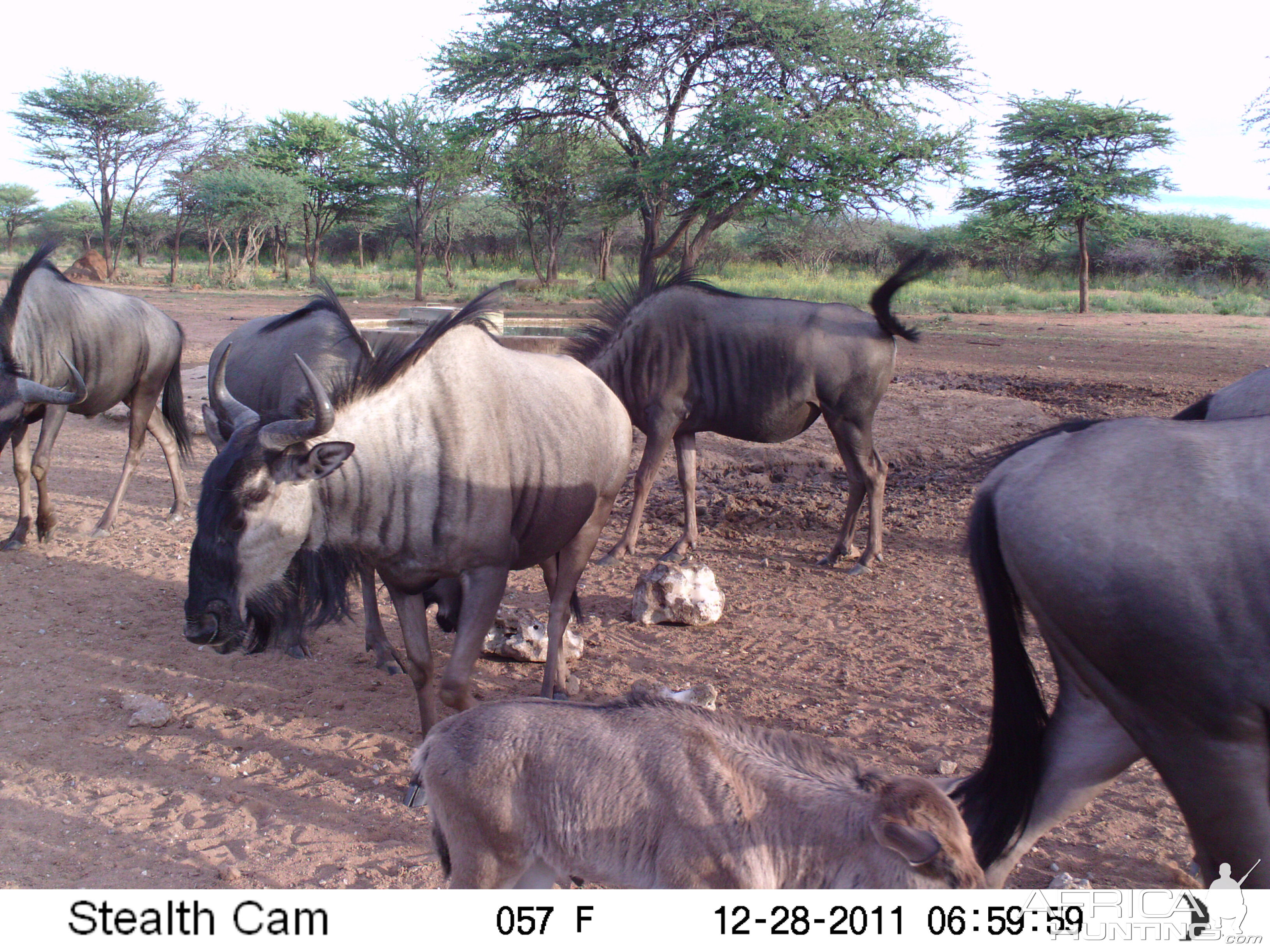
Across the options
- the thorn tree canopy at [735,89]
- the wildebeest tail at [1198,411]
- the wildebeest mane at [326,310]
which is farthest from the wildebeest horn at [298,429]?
the thorn tree canopy at [735,89]

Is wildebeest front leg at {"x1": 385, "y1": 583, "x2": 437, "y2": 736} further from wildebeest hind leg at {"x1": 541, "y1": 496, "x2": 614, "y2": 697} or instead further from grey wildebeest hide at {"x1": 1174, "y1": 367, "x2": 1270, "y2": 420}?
grey wildebeest hide at {"x1": 1174, "y1": 367, "x2": 1270, "y2": 420}

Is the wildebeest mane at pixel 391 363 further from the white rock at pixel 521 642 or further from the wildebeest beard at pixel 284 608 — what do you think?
the white rock at pixel 521 642

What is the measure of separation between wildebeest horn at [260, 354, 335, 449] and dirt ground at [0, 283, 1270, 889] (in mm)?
1380

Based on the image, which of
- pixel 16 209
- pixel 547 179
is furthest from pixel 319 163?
pixel 16 209

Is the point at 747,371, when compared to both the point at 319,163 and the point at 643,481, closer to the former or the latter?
the point at 643,481

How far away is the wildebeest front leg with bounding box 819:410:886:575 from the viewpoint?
6430 mm

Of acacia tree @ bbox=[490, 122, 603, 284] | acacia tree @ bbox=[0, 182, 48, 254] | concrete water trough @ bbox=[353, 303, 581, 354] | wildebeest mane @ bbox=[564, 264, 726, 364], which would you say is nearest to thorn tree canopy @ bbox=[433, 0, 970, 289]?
acacia tree @ bbox=[490, 122, 603, 284]

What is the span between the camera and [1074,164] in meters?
25.3

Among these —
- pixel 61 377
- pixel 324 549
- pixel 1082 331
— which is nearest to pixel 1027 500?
pixel 324 549

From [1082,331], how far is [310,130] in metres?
30.3

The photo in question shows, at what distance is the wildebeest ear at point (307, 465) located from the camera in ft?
10.6

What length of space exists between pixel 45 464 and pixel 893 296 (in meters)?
6.26

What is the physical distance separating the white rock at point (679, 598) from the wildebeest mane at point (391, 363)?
1987mm

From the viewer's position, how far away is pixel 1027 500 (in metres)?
2.42
